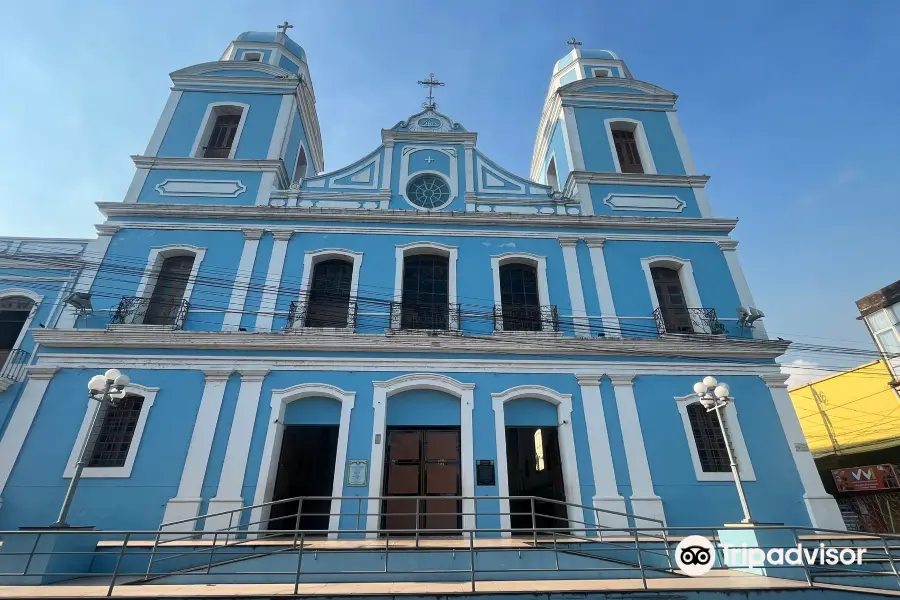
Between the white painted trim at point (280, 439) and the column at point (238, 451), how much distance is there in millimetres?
355

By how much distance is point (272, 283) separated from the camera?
11.8m

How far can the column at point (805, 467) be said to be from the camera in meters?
9.67

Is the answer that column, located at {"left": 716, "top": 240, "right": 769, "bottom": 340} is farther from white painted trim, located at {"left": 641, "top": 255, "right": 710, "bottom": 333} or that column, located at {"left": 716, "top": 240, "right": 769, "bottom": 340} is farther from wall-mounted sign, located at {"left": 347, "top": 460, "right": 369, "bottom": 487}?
wall-mounted sign, located at {"left": 347, "top": 460, "right": 369, "bottom": 487}

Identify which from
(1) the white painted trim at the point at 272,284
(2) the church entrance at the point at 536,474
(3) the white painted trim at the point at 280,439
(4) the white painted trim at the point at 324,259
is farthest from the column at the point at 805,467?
(1) the white painted trim at the point at 272,284

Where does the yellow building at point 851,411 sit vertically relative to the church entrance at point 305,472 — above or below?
above

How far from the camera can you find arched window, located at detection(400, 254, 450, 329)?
11.7m

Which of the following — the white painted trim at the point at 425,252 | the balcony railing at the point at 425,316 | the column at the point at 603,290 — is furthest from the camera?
the white painted trim at the point at 425,252

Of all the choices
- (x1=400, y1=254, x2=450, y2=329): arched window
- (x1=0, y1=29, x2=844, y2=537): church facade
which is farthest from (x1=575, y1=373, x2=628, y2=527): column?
(x1=400, y1=254, x2=450, y2=329): arched window

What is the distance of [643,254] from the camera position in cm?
1288

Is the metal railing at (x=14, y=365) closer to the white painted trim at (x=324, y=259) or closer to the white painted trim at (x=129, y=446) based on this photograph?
the white painted trim at (x=129, y=446)

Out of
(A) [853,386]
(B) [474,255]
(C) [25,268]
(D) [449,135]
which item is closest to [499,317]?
(B) [474,255]

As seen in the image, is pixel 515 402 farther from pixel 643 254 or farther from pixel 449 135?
pixel 449 135

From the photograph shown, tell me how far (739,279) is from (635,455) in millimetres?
6082

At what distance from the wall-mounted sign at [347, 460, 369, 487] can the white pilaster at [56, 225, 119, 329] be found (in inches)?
299
